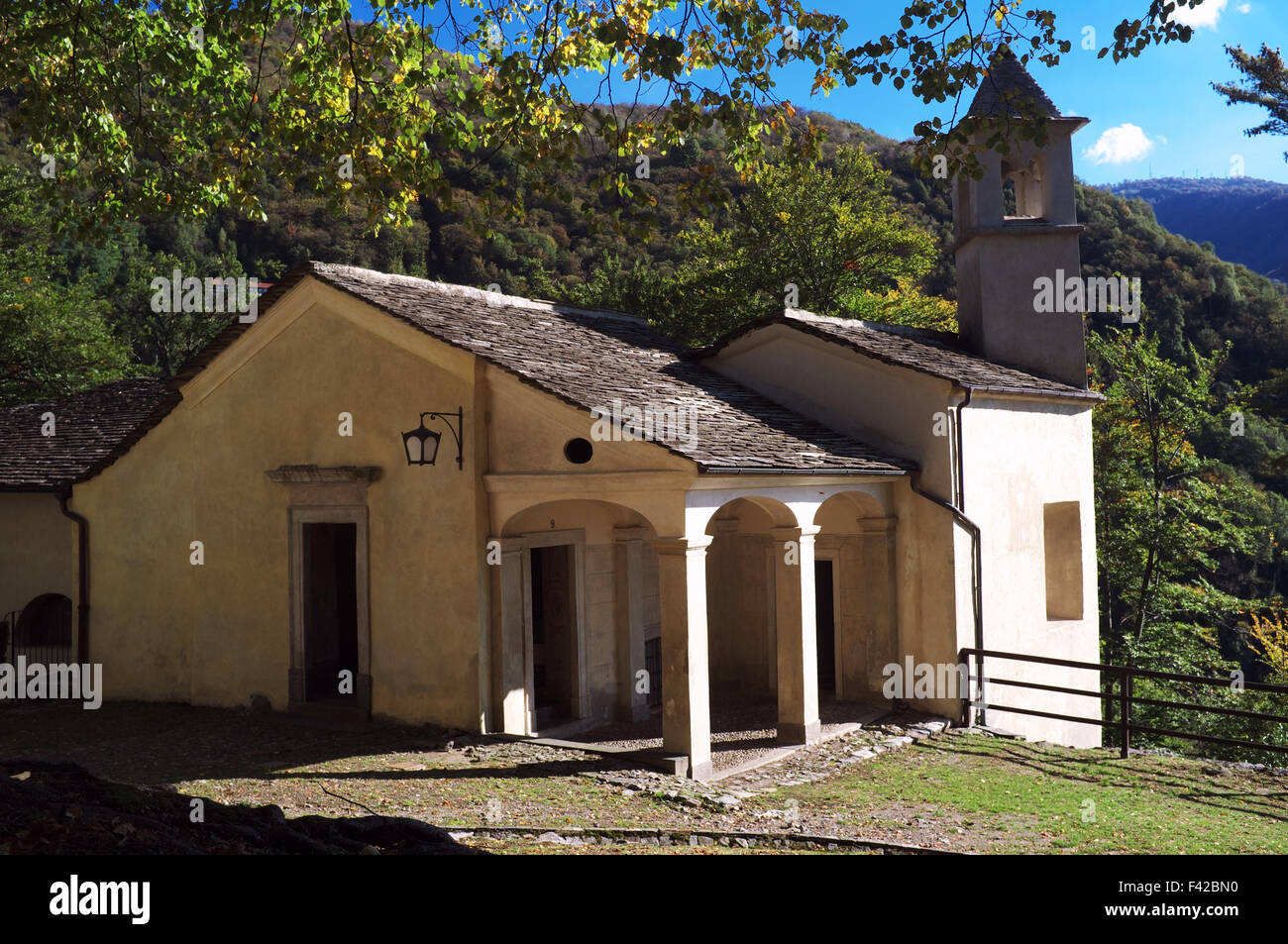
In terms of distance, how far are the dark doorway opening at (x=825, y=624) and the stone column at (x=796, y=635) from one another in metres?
3.18

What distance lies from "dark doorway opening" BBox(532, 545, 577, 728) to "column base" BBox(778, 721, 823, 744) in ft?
8.57

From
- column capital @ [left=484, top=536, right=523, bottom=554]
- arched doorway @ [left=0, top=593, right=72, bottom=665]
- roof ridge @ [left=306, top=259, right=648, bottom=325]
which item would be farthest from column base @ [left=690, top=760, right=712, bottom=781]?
arched doorway @ [left=0, top=593, right=72, bottom=665]

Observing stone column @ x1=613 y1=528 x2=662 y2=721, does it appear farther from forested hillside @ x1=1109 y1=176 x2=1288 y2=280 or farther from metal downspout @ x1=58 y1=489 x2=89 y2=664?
forested hillside @ x1=1109 y1=176 x2=1288 y2=280

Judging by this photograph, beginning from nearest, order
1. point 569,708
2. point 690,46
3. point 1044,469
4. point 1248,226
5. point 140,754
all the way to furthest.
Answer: point 690,46 → point 140,754 → point 569,708 → point 1044,469 → point 1248,226

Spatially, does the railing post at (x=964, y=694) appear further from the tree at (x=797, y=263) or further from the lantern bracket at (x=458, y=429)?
the tree at (x=797, y=263)

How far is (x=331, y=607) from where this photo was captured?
1477cm

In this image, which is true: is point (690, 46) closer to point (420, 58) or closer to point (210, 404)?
point (420, 58)

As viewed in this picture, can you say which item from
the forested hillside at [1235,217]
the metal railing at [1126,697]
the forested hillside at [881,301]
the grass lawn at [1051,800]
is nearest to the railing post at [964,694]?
the metal railing at [1126,697]

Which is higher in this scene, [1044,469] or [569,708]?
[1044,469]

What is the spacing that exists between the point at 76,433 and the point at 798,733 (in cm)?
1435

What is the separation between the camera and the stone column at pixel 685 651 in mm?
10414

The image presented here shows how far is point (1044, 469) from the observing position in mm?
15758
